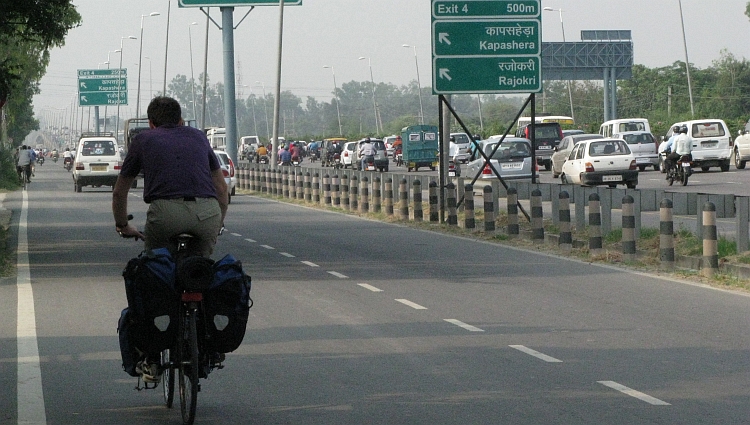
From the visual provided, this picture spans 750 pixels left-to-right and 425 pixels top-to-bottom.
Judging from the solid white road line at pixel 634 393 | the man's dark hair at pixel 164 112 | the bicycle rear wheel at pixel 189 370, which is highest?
the man's dark hair at pixel 164 112

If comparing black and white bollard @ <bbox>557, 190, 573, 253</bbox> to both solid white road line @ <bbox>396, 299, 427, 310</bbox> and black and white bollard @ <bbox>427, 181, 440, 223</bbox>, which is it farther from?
black and white bollard @ <bbox>427, 181, 440, 223</bbox>

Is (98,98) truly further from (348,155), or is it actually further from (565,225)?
(565,225)

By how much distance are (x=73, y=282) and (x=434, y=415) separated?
345 inches

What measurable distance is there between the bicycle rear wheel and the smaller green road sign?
1734 cm

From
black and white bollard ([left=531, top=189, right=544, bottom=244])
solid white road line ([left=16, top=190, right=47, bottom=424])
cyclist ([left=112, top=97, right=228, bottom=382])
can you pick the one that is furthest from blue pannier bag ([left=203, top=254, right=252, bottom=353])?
black and white bollard ([left=531, top=189, right=544, bottom=244])

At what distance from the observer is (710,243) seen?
14781mm

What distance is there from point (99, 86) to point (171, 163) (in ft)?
267

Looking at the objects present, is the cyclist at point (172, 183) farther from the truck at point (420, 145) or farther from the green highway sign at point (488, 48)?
the truck at point (420, 145)

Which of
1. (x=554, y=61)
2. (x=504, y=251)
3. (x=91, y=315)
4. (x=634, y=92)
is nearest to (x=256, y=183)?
(x=504, y=251)

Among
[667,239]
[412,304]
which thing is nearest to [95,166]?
[667,239]

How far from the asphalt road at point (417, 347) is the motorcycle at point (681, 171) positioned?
1962 centimetres

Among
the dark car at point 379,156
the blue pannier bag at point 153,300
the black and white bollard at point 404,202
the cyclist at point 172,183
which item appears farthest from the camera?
the dark car at point 379,156

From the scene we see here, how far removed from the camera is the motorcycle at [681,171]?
120 ft

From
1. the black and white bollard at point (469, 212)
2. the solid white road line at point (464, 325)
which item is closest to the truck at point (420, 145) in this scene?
the black and white bollard at point (469, 212)
